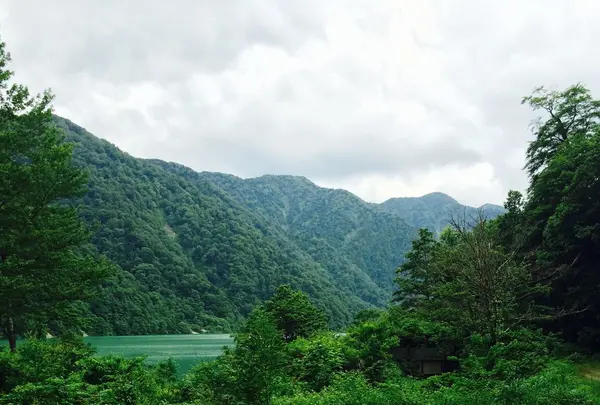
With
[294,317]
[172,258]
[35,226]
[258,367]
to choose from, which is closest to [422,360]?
[258,367]

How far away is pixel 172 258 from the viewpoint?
144 m

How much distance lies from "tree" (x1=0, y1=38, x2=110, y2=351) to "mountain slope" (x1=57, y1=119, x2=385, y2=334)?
281 ft

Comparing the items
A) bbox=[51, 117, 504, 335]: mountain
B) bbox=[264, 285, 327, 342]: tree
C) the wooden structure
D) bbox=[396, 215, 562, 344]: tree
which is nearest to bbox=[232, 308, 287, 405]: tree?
bbox=[396, 215, 562, 344]: tree

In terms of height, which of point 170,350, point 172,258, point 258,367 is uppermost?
point 172,258

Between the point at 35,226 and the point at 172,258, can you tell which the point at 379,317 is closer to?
the point at 35,226

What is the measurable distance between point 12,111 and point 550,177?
75.4ft

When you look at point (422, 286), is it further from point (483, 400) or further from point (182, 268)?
point (182, 268)

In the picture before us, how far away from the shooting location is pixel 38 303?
63.2ft

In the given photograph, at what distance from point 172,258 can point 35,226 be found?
129 meters

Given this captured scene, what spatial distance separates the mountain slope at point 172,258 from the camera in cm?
11825

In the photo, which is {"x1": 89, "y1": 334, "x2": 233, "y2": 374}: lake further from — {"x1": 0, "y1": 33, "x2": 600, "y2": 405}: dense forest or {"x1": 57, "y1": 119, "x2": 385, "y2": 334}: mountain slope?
{"x1": 57, "y1": 119, "x2": 385, "y2": 334}: mountain slope

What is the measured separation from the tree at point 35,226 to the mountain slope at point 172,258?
85.6 m

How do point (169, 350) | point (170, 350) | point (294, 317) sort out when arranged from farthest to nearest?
point (170, 350) < point (169, 350) < point (294, 317)

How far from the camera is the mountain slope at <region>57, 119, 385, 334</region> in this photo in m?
118
